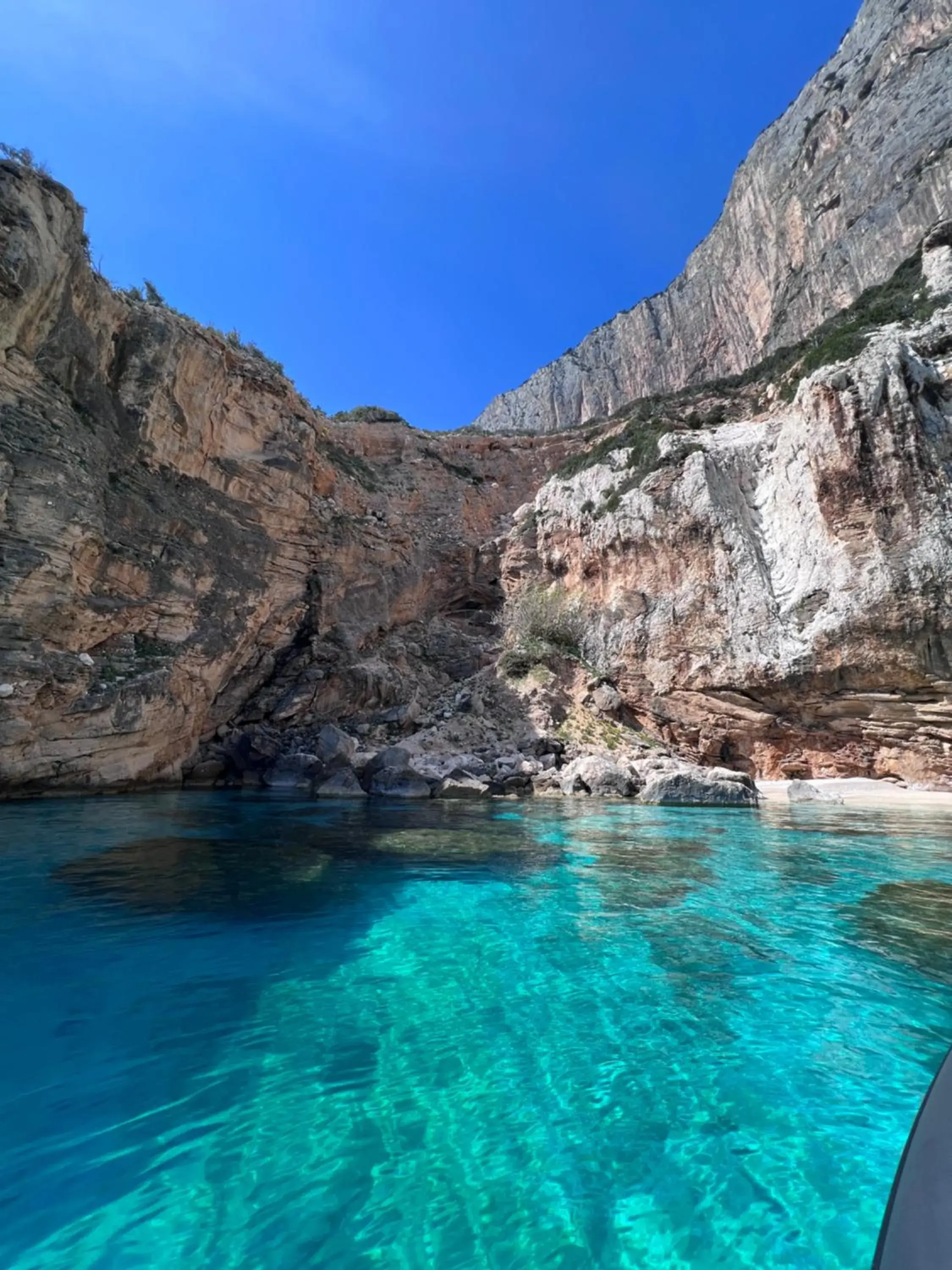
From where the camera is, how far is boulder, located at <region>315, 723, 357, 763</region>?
17.6 m

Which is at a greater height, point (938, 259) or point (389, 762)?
point (938, 259)

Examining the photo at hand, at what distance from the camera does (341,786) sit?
16422mm

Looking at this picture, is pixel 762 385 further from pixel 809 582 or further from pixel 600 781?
pixel 600 781

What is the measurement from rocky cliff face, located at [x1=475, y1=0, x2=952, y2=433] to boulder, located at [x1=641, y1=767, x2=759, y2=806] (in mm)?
28512

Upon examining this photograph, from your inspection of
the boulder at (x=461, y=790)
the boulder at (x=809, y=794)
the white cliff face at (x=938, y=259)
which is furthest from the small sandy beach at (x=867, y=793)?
the white cliff face at (x=938, y=259)

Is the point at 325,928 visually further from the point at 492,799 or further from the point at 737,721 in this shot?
the point at 737,721

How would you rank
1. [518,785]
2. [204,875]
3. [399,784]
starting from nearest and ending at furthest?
1. [204,875]
2. [399,784]
3. [518,785]

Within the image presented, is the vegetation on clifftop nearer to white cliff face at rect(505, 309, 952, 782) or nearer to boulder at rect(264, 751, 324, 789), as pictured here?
white cliff face at rect(505, 309, 952, 782)

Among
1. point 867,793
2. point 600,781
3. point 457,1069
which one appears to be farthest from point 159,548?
point 867,793

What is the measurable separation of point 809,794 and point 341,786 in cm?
1241

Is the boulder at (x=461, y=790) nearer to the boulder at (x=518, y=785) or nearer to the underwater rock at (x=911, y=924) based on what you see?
the boulder at (x=518, y=785)

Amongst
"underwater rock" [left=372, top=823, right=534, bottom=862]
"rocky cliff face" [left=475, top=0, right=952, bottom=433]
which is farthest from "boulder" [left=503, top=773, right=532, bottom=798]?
"rocky cliff face" [left=475, top=0, right=952, bottom=433]

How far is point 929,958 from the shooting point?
4.44 meters

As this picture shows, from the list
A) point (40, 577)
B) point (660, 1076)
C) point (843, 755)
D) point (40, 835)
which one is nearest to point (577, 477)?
point (843, 755)
